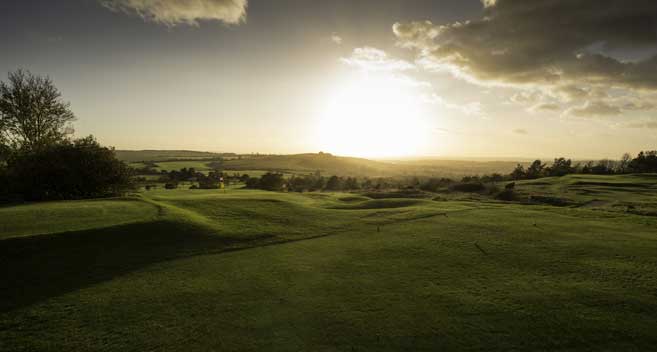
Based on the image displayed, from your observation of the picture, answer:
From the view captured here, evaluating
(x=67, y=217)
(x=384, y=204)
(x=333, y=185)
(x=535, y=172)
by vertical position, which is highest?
(x=535, y=172)

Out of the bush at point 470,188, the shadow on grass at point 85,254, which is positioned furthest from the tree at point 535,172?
the shadow on grass at point 85,254

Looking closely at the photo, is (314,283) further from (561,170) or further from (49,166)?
(561,170)

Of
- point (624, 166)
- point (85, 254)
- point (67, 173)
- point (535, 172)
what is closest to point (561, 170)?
point (535, 172)

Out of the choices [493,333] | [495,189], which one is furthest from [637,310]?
[495,189]

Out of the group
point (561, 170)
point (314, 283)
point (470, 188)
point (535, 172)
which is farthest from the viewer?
point (535, 172)

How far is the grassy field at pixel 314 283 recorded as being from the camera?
9.42 metres

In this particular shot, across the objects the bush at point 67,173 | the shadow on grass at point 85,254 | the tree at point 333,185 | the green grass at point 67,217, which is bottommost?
the tree at point 333,185

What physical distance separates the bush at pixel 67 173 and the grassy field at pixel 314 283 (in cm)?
1182

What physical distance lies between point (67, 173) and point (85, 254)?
22.4m

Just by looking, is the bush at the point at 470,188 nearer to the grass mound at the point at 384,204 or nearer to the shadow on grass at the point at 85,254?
the grass mound at the point at 384,204

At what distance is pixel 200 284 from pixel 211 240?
7517 mm

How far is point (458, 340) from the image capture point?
9.19 metres

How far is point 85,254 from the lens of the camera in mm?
16562

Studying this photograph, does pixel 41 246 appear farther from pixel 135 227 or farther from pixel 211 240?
pixel 211 240
